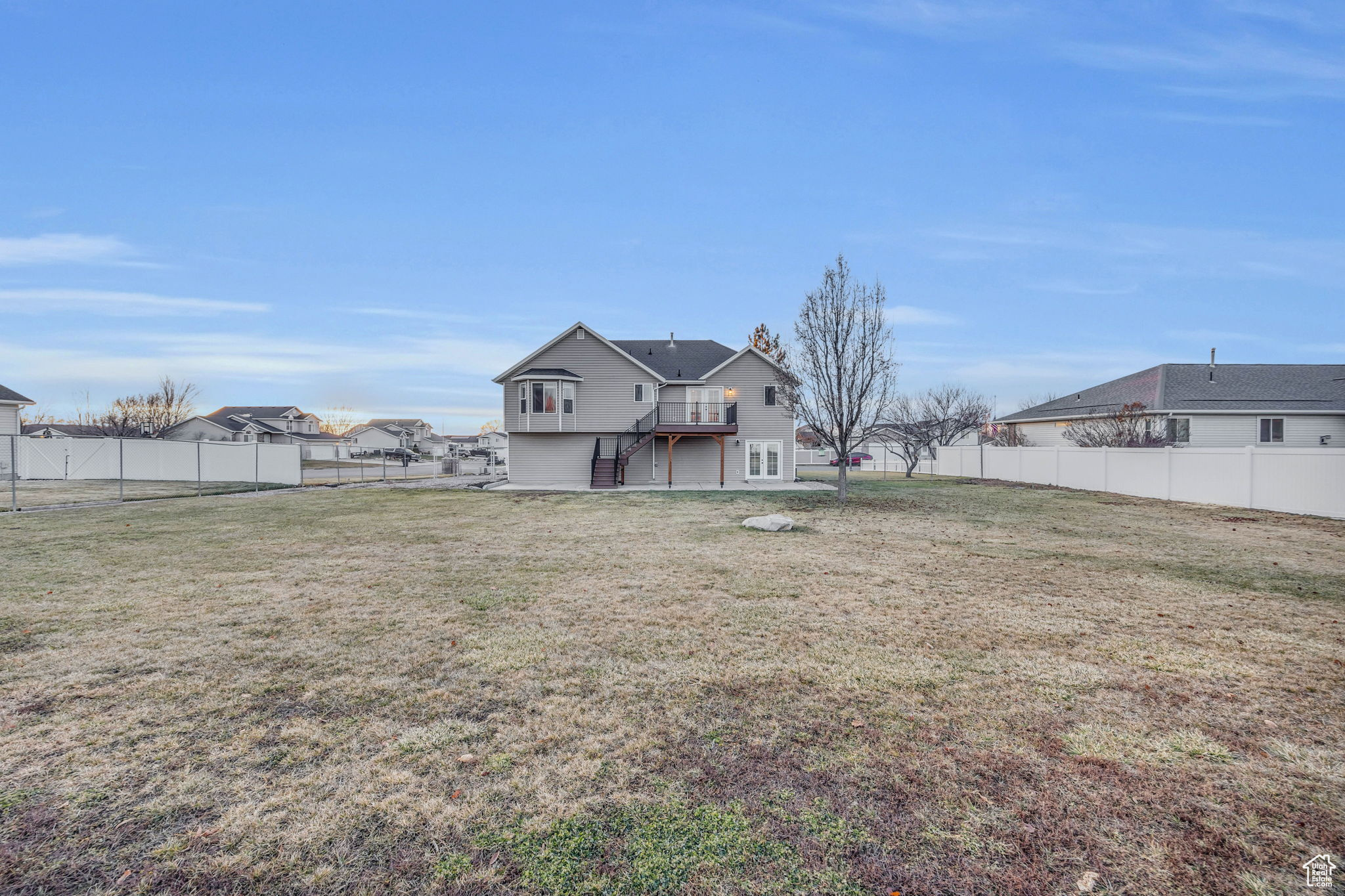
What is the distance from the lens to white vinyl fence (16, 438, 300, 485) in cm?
2394

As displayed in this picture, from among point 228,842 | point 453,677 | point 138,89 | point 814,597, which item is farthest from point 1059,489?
point 138,89

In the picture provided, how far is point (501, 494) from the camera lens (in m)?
19.9

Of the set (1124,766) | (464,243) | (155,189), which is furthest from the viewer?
(464,243)

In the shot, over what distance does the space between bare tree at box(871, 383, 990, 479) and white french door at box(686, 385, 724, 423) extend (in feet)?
45.5

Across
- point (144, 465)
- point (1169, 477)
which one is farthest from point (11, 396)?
point (1169, 477)

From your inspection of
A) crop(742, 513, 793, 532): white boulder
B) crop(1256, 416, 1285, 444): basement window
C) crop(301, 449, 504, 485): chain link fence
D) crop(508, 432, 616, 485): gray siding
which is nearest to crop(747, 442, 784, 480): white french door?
crop(508, 432, 616, 485): gray siding

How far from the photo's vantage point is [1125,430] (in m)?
24.8

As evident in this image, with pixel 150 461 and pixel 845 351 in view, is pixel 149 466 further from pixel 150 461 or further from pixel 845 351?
pixel 845 351

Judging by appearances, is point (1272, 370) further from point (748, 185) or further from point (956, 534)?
point (956, 534)

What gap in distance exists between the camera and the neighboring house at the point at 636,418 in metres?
24.3

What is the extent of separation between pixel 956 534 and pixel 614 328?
82.3ft

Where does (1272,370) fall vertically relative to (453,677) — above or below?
above

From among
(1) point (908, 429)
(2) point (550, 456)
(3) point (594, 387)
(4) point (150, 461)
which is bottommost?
(4) point (150, 461)

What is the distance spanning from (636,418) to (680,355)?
4.84m
